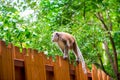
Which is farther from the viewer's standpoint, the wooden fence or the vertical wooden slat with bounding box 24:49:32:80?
the vertical wooden slat with bounding box 24:49:32:80

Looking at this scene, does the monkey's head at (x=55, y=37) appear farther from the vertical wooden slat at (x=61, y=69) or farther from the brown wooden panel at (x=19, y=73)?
the vertical wooden slat at (x=61, y=69)

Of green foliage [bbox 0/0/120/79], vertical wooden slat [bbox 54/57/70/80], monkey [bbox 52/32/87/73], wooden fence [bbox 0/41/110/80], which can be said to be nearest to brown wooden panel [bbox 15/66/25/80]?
wooden fence [bbox 0/41/110/80]

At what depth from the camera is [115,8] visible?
486cm

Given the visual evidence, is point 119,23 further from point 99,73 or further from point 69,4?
point 99,73

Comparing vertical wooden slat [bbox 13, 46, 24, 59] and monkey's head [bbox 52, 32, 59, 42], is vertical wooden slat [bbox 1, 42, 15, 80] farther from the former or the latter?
monkey's head [bbox 52, 32, 59, 42]

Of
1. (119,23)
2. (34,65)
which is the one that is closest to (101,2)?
(119,23)

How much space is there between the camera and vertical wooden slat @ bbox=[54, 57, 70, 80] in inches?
103

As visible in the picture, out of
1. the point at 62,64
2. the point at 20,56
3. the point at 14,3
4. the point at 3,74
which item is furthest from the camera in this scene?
the point at 14,3

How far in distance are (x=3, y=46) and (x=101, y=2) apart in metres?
3.24

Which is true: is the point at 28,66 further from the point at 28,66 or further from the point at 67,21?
the point at 67,21

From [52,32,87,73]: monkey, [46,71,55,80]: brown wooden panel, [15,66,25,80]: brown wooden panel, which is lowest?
[46,71,55,80]: brown wooden panel

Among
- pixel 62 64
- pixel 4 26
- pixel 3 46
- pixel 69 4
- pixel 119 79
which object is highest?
pixel 69 4

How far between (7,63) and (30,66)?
30 centimetres

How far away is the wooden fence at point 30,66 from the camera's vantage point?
1.96 metres
